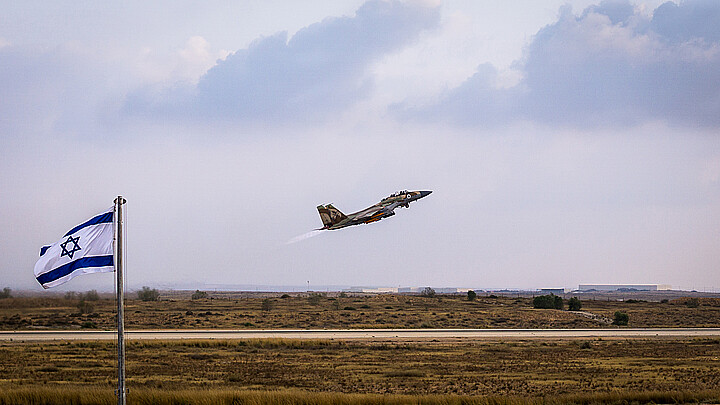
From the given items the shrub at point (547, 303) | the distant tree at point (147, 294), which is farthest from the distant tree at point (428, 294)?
the distant tree at point (147, 294)

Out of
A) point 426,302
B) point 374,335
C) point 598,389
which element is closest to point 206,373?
point 598,389

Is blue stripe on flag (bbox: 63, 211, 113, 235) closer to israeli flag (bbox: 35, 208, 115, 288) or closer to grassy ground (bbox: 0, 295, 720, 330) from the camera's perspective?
israeli flag (bbox: 35, 208, 115, 288)

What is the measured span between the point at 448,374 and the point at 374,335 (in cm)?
3036

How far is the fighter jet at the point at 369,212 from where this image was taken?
53.0m

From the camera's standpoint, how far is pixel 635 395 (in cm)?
3141

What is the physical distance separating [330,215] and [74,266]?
3838 centimetres

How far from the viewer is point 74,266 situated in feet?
60.9

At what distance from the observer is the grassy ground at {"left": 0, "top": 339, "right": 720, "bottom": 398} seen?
120 ft

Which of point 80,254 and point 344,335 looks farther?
point 344,335

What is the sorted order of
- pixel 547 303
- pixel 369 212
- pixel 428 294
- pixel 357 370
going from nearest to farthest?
pixel 357 370 < pixel 369 212 < pixel 547 303 < pixel 428 294

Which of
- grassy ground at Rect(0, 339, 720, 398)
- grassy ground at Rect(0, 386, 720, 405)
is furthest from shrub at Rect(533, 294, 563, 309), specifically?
grassy ground at Rect(0, 386, 720, 405)

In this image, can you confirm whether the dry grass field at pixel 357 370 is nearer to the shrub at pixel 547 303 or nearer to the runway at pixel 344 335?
the runway at pixel 344 335

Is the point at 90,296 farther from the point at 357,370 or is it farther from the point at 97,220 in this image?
the point at 97,220

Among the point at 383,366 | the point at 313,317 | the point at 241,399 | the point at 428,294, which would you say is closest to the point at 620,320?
the point at 313,317
